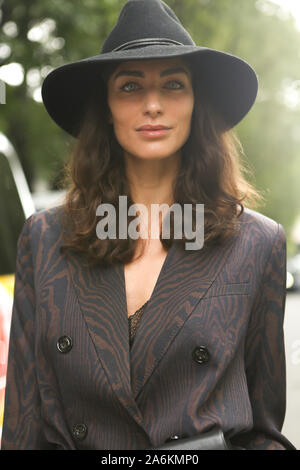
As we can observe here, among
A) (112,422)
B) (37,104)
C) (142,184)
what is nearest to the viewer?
(112,422)

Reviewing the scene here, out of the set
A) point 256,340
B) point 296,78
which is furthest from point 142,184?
point 296,78

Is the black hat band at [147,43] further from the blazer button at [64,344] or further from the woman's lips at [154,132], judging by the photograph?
the blazer button at [64,344]

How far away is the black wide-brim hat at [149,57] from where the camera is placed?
2084 mm

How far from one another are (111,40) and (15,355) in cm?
105

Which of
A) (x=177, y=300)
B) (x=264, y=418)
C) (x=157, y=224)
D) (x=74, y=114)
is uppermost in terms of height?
(x=74, y=114)

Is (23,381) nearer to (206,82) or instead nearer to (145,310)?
(145,310)

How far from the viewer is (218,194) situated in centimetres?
227

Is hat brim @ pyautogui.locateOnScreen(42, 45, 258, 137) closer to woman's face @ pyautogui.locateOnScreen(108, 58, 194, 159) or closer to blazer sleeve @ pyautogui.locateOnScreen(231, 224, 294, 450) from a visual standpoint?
woman's face @ pyautogui.locateOnScreen(108, 58, 194, 159)

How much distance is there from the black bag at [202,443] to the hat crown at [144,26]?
1.18m

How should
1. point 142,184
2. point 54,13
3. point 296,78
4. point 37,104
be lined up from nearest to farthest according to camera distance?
point 142,184
point 296,78
point 54,13
point 37,104

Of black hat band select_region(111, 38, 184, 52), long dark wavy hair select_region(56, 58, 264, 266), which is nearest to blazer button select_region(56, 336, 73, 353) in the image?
long dark wavy hair select_region(56, 58, 264, 266)

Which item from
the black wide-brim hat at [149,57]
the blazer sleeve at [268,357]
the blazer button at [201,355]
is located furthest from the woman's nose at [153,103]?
the blazer button at [201,355]

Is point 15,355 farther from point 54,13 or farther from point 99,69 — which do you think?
point 54,13

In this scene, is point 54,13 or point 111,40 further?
point 54,13
